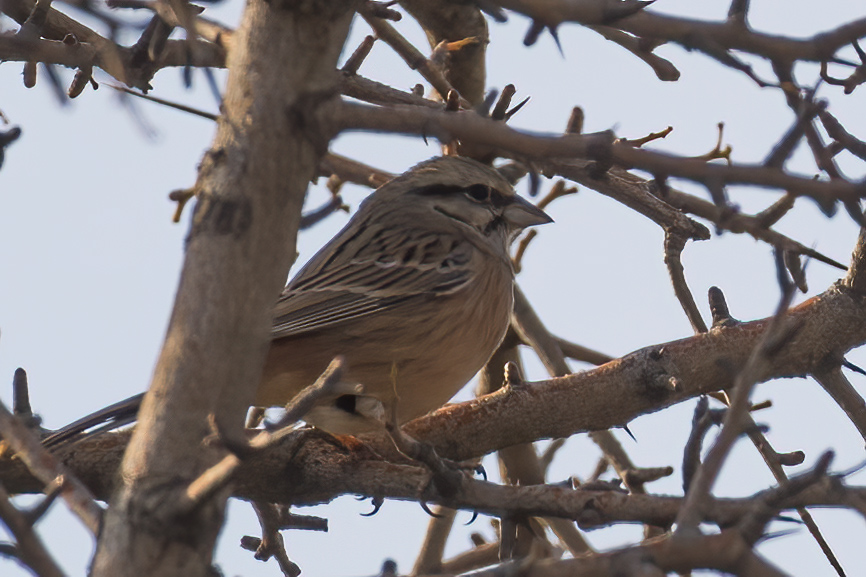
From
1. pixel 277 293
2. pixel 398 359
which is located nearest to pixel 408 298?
pixel 398 359

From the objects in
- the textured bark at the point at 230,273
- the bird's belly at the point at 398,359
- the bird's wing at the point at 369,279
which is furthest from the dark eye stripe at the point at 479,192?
the textured bark at the point at 230,273

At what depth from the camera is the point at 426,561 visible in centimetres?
497

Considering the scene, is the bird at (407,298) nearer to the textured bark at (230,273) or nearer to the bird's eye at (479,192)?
the bird's eye at (479,192)

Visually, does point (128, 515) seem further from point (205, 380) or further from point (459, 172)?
point (459, 172)

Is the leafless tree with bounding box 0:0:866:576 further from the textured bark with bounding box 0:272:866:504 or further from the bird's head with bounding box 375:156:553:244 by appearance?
the bird's head with bounding box 375:156:553:244

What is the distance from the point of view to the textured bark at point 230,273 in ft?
7.20

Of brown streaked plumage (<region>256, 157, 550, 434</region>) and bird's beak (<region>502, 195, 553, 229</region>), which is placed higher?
bird's beak (<region>502, 195, 553, 229</region>)

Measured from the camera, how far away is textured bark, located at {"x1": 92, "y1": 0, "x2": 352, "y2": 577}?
2.20 meters

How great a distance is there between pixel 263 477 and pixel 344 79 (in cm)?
Result: 170

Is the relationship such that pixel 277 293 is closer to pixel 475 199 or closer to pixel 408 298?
pixel 408 298

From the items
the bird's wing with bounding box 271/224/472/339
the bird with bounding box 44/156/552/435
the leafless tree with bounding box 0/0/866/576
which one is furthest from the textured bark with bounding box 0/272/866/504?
the bird's wing with bounding box 271/224/472/339

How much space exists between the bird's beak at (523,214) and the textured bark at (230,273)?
3.28m

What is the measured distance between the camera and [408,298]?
197 inches

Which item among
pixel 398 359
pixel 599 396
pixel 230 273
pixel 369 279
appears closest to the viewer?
pixel 230 273
